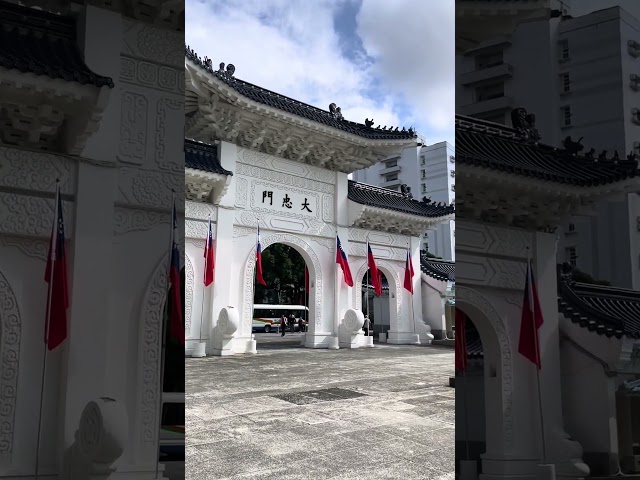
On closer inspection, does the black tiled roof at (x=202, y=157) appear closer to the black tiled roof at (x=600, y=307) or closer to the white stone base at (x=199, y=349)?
the white stone base at (x=199, y=349)

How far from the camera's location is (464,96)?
35.3 inches

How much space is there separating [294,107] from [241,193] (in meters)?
0.19

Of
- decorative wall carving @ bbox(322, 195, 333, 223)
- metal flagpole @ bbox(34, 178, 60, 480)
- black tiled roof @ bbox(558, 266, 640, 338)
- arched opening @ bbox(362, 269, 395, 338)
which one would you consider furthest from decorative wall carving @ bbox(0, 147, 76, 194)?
black tiled roof @ bbox(558, 266, 640, 338)

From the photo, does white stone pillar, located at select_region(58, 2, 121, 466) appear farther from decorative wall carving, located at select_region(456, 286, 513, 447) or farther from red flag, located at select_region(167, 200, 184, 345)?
decorative wall carving, located at select_region(456, 286, 513, 447)

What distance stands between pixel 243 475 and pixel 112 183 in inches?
18.1

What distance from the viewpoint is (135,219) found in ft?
2.35

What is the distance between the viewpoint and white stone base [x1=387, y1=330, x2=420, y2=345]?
97cm

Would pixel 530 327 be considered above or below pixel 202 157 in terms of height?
below

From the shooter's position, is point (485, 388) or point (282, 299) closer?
point (485, 388)

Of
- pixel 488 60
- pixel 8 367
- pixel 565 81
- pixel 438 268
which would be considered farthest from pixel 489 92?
pixel 8 367

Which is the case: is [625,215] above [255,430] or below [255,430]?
above

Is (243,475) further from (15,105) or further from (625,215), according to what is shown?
(625,215)

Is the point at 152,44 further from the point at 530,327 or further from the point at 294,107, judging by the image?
the point at 530,327

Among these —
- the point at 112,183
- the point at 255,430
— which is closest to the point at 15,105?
the point at 112,183
